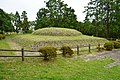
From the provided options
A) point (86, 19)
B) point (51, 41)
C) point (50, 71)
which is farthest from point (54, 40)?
point (86, 19)

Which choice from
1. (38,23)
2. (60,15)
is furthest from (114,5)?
(38,23)

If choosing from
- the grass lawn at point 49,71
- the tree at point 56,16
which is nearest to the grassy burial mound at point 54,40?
the grass lawn at point 49,71

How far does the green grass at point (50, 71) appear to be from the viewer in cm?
1210

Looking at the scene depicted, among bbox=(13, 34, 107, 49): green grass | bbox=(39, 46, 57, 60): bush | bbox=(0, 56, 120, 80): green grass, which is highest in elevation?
bbox=(13, 34, 107, 49): green grass

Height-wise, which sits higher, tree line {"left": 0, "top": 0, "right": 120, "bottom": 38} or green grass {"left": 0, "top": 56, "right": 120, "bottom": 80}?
tree line {"left": 0, "top": 0, "right": 120, "bottom": 38}

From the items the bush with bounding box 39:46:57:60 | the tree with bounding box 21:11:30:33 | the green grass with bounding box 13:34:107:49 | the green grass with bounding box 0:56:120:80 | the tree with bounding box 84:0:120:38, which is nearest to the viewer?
the green grass with bounding box 0:56:120:80

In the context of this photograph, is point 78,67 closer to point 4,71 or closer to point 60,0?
point 4,71

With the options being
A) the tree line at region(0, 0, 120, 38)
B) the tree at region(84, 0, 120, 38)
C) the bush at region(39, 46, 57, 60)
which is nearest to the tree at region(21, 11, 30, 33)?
the tree line at region(0, 0, 120, 38)

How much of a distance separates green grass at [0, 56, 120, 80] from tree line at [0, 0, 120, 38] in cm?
2719

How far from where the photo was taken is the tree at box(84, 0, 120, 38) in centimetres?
4141

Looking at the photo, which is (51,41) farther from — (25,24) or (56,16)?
(25,24)

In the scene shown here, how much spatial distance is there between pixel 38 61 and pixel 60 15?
3549 centimetres

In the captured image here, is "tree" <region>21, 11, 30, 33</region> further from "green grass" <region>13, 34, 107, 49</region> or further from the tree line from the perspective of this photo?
"green grass" <region>13, 34, 107, 49</region>

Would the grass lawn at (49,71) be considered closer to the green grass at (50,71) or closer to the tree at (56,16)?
the green grass at (50,71)
